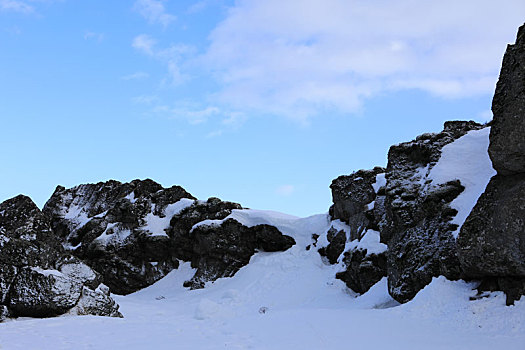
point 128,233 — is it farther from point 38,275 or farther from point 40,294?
point 40,294

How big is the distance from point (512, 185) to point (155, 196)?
119 ft

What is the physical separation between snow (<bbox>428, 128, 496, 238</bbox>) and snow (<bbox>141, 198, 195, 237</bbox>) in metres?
26.5

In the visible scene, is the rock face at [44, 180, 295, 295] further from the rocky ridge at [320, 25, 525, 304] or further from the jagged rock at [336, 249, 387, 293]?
the rocky ridge at [320, 25, 525, 304]

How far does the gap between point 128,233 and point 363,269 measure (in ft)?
80.5

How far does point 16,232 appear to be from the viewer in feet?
66.3

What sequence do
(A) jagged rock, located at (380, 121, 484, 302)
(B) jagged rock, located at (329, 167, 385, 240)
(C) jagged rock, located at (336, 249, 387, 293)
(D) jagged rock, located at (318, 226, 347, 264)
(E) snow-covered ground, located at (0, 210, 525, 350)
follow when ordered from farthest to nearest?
(D) jagged rock, located at (318, 226, 347, 264) → (B) jagged rock, located at (329, 167, 385, 240) → (C) jagged rock, located at (336, 249, 387, 293) → (A) jagged rock, located at (380, 121, 484, 302) → (E) snow-covered ground, located at (0, 210, 525, 350)

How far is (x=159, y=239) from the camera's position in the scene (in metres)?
39.8

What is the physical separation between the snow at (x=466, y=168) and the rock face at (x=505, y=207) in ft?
7.27

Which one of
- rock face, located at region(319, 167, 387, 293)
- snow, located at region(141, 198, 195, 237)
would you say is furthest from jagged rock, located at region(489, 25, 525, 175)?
snow, located at region(141, 198, 195, 237)

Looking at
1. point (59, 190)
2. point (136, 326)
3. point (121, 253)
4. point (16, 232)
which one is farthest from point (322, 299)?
point (59, 190)

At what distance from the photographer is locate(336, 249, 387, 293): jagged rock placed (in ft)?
76.4

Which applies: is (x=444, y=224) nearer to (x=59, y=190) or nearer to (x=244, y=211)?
(x=244, y=211)

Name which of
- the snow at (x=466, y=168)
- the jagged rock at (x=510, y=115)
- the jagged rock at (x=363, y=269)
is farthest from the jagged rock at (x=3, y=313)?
the jagged rock at (x=510, y=115)

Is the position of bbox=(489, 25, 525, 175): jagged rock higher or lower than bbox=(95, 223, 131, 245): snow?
higher
